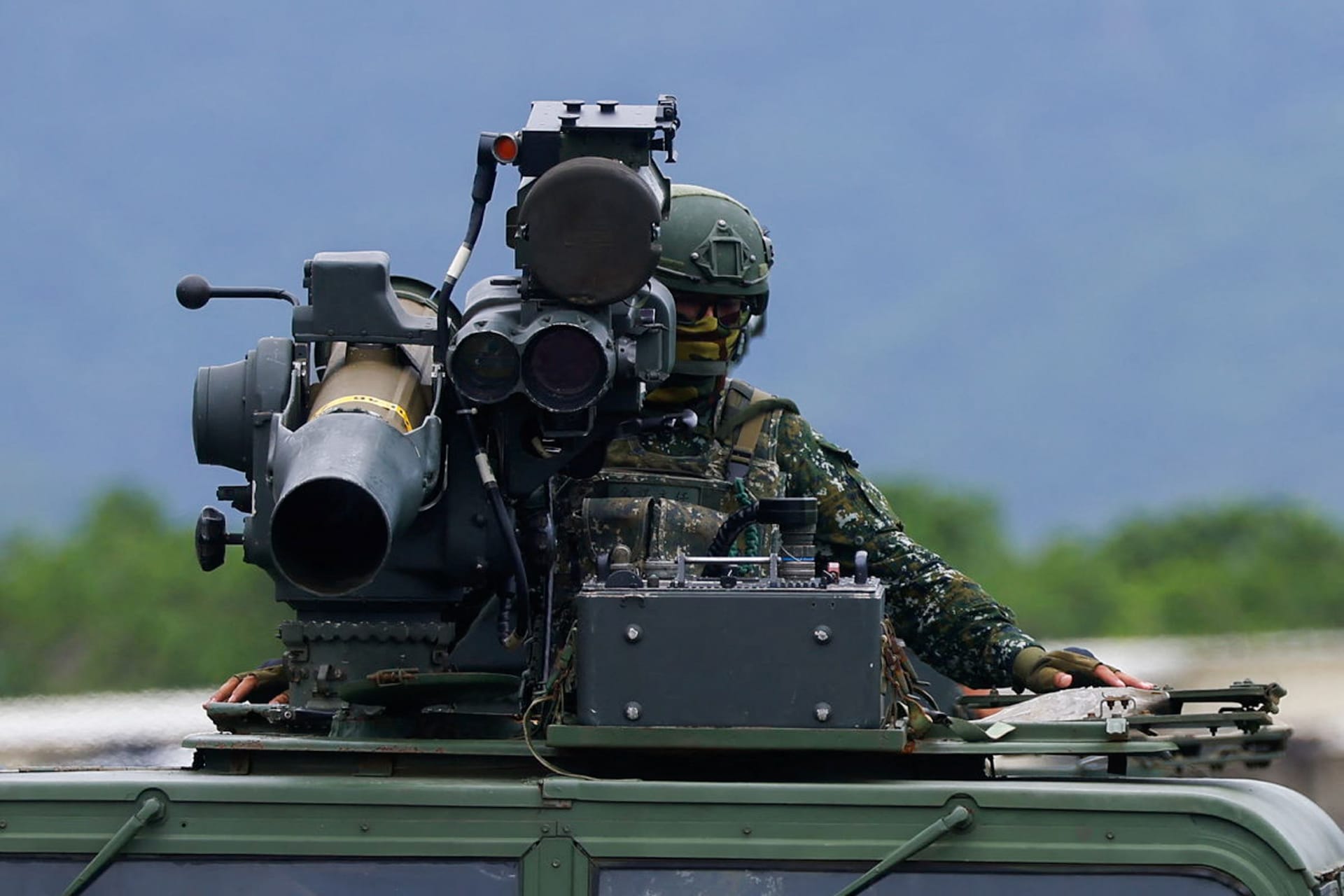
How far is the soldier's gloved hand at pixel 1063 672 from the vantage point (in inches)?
267

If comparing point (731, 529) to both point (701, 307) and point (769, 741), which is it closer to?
point (769, 741)

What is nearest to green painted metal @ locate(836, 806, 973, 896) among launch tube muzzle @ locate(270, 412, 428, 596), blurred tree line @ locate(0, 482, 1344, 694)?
launch tube muzzle @ locate(270, 412, 428, 596)

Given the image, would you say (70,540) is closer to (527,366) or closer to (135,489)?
(135,489)

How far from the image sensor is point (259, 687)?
6.81 meters

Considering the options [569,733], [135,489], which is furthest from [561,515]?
[135,489]

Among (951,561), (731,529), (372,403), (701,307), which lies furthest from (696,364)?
(951,561)

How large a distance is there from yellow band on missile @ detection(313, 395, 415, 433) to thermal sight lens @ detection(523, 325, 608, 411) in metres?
0.28

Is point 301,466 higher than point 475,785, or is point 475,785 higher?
point 301,466

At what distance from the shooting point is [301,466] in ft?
18.1

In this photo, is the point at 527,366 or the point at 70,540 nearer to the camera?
the point at 527,366

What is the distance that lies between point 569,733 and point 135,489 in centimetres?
1420

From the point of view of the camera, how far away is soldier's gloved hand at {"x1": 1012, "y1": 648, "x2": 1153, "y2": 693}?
679cm

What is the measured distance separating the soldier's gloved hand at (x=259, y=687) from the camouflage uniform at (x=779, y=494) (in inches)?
30.9

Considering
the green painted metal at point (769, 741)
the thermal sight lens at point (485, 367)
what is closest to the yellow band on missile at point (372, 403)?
the thermal sight lens at point (485, 367)
